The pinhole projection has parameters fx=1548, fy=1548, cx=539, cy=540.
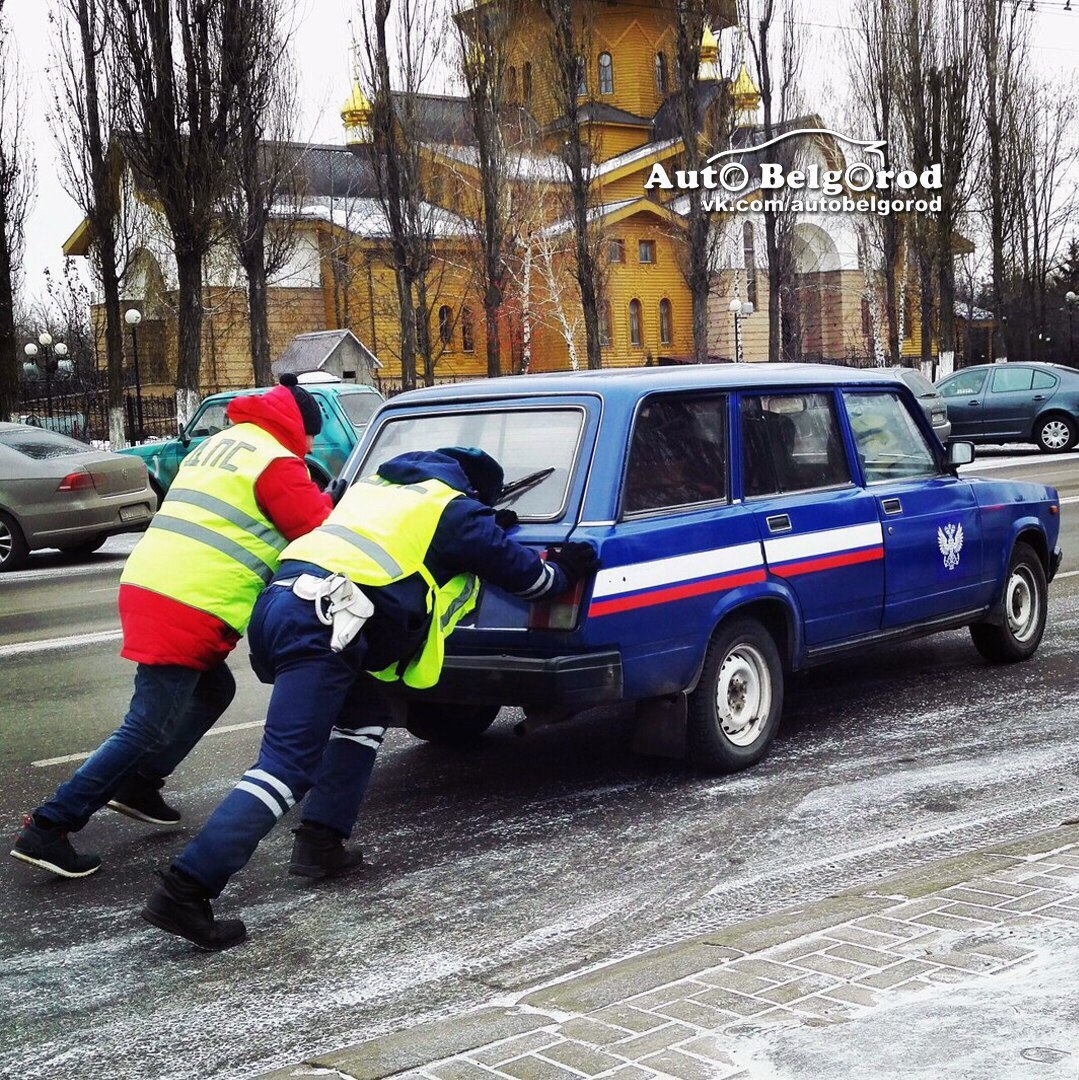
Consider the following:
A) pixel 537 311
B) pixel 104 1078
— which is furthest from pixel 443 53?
pixel 104 1078

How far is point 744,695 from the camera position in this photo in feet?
21.3

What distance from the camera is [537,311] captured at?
194 feet

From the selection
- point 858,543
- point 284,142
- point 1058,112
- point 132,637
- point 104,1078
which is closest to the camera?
point 104,1078

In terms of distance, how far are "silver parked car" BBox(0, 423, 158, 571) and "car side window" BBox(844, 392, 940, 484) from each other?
11.5m

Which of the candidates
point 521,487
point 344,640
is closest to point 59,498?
point 521,487

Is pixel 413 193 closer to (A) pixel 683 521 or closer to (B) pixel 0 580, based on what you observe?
(B) pixel 0 580

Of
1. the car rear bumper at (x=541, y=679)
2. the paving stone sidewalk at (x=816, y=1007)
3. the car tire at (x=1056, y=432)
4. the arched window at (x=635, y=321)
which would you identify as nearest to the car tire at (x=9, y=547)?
the car rear bumper at (x=541, y=679)

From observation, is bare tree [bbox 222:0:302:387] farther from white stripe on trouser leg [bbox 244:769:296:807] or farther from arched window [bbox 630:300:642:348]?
white stripe on trouser leg [bbox 244:769:296:807]

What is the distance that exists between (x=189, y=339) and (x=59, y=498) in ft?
46.1

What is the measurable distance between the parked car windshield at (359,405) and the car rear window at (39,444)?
3.14 metres

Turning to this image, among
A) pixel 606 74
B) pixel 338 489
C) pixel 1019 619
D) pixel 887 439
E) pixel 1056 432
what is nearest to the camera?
pixel 338 489

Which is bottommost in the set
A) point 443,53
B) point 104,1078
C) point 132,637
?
point 104,1078

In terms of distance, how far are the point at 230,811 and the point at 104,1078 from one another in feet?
3.59
